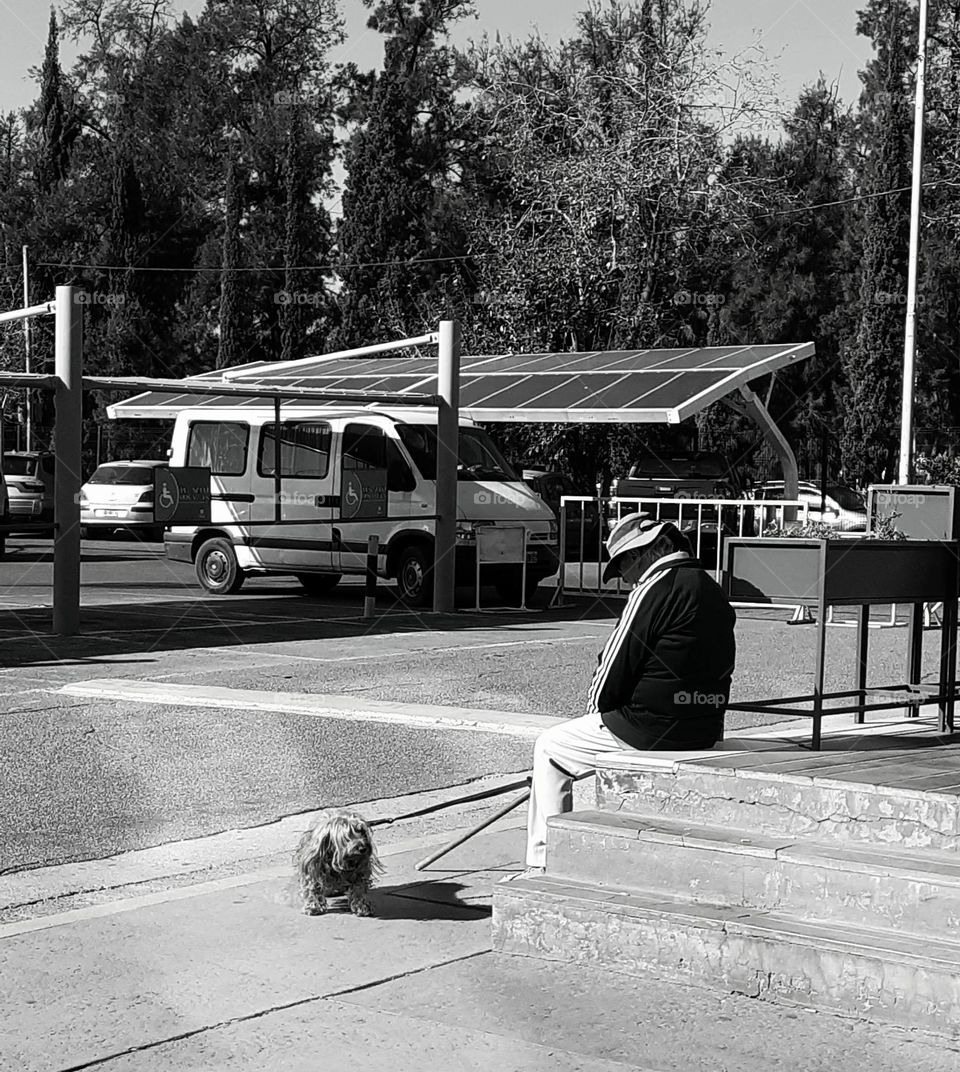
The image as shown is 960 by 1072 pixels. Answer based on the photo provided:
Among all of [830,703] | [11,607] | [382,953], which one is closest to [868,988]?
[382,953]

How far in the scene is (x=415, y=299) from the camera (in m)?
49.4

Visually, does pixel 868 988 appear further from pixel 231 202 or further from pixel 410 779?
pixel 231 202

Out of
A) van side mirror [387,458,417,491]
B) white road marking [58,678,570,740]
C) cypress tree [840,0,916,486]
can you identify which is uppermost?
cypress tree [840,0,916,486]

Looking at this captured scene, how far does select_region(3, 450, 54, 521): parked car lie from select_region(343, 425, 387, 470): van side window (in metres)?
18.2

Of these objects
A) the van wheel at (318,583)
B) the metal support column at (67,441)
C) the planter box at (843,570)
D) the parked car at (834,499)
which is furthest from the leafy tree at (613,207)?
the planter box at (843,570)

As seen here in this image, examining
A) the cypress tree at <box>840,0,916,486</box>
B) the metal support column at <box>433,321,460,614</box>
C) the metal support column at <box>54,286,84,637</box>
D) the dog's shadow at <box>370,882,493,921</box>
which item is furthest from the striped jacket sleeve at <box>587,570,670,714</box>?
the cypress tree at <box>840,0,916,486</box>

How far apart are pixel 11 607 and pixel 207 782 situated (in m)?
10.4

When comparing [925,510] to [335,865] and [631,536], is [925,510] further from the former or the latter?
[335,865]

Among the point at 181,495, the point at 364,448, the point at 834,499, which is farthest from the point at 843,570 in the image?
the point at 834,499

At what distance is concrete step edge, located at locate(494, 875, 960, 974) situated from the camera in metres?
4.94

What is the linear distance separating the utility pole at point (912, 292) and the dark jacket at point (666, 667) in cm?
2660

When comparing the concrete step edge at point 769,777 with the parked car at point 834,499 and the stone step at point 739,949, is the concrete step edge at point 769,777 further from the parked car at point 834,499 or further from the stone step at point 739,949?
the parked car at point 834,499

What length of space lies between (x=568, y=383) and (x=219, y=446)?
5.84m

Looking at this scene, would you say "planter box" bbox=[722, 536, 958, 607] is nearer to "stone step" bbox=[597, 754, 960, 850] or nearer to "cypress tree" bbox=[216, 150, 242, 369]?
"stone step" bbox=[597, 754, 960, 850]
